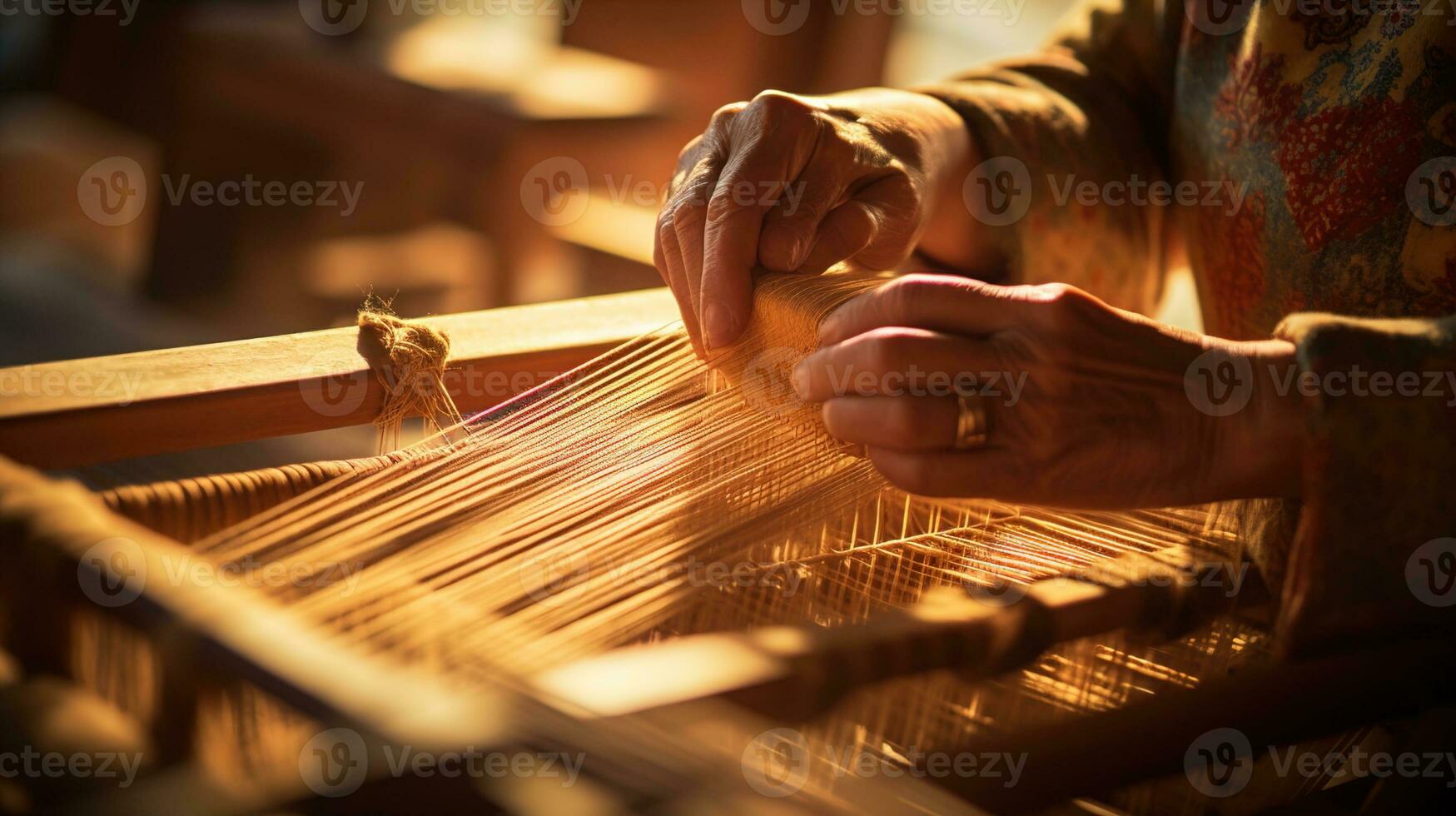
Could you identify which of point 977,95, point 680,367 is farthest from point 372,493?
point 977,95

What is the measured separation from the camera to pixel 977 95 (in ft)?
4.64

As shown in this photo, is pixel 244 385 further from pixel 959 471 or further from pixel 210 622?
pixel 959 471

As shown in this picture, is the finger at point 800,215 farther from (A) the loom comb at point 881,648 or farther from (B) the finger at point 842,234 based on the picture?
(A) the loom comb at point 881,648

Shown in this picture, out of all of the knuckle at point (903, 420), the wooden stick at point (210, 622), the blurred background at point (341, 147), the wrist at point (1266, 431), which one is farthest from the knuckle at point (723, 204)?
the blurred background at point (341, 147)

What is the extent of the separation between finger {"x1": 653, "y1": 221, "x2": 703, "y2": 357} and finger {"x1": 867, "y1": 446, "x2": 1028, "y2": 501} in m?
0.34

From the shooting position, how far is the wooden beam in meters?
0.97

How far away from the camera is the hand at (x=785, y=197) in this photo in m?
1.08

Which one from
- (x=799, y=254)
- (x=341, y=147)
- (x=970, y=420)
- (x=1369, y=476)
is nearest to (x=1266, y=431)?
(x=1369, y=476)

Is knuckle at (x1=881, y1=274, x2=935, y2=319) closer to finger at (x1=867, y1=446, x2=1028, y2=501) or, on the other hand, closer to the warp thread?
finger at (x1=867, y1=446, x2=1028, y2=501)

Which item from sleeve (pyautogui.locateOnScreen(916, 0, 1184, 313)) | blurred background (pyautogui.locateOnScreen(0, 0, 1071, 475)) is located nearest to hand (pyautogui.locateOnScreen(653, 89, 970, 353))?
sleeve (pyautogui.locateOnScreen(916, 0, 1184, 313))

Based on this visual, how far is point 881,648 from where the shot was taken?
0.67 meters

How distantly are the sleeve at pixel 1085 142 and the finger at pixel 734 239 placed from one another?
362 millimetres

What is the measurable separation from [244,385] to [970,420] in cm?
62

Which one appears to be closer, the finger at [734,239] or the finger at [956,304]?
the finger at [956,304]
